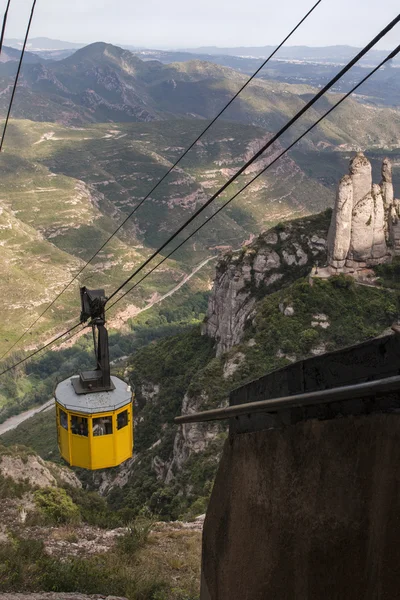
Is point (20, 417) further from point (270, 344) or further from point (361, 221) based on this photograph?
point (361, 221)

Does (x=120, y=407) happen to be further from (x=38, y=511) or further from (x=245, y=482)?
(x=38, y=511)

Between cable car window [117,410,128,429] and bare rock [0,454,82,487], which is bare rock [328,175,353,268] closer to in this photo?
bare rock [0,454,82,487]

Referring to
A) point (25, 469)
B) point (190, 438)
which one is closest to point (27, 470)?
point (25, 469)

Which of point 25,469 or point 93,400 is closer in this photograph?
point 93,400

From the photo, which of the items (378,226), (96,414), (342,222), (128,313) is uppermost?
(342,222)

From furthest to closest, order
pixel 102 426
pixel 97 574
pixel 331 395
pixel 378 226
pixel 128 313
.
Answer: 1. pixel 128 313
2. pixel 378 226
3. pixel 97 574
4. pixel 102 426
5. pixel 331 395

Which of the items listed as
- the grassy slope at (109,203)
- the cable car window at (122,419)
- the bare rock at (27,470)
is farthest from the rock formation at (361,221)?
the grassy slope at (109,203)

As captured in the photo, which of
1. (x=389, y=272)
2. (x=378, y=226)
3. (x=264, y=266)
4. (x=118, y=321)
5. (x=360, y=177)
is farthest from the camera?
(x=118, y=321)
